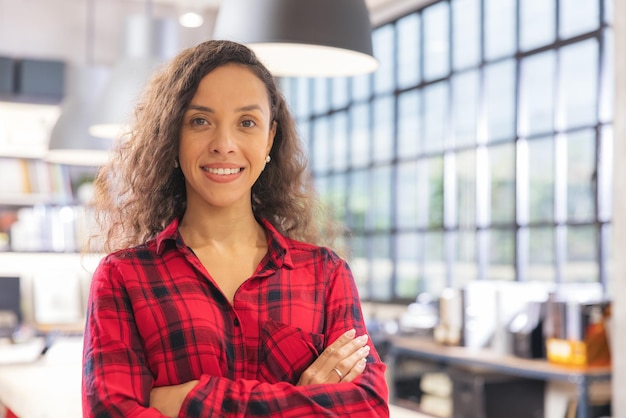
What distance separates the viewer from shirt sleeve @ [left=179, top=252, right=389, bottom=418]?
1.40 meters

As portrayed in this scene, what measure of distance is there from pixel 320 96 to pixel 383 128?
3.45ft

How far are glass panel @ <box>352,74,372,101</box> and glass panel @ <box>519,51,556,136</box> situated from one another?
5.99 feet

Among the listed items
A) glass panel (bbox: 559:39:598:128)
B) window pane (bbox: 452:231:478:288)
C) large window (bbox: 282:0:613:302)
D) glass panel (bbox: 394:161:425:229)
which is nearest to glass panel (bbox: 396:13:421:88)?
large window (bbox: 282:0:613:302)

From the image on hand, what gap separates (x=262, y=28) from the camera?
2176 millimetres

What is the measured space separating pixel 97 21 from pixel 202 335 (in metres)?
6.63

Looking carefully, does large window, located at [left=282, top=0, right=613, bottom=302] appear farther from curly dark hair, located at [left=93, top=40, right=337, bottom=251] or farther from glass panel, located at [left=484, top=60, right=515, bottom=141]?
curly dark hair, located at [left=93, top=40, right=337, bottom=251]

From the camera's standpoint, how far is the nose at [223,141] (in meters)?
1.47

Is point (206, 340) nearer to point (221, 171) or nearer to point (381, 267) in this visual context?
point (221, 171)

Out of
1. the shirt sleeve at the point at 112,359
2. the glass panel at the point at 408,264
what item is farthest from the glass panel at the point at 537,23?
the shirt sleeve at the point at 112,359

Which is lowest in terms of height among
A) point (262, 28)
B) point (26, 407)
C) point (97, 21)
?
point (26, 407)

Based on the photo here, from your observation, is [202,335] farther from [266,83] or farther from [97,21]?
[97,21]

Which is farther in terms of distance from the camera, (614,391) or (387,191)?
(387,191)

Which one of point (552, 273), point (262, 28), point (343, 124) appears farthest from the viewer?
point (343, 124)

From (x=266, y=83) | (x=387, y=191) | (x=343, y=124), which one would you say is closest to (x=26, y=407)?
(x=266, y=83)
